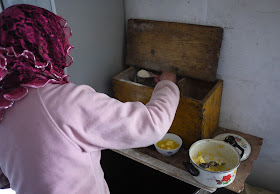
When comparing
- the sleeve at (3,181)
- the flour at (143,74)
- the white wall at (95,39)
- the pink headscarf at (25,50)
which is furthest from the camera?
the flour at (143,74)

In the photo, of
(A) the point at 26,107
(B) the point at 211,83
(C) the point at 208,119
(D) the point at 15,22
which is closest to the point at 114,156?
(C) the point at 208,119

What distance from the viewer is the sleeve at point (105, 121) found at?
2.17ft

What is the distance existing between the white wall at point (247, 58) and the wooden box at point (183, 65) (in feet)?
0.16

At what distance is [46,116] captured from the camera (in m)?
0.64

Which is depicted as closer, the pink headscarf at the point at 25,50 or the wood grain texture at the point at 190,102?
the pink headscarf at the point at 25,50

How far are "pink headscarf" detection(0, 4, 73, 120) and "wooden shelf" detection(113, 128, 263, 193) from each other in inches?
25.2

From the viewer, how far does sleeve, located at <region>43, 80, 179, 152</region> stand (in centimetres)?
66

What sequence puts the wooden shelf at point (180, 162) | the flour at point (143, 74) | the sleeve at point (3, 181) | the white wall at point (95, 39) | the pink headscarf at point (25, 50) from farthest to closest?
the flour at point (143, 74) < the white wall at point (95, 39) < the wooden shelf at point (180, 162) < the sleeve at point (3, 181) < the pink headscarf at point (25, 50)

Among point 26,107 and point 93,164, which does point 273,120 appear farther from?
point 26,107

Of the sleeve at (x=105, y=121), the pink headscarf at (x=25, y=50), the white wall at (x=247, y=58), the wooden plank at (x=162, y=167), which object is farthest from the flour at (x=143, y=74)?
the pink headscarf at (x=25, y=50)

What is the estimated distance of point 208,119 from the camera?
1187 millimetres

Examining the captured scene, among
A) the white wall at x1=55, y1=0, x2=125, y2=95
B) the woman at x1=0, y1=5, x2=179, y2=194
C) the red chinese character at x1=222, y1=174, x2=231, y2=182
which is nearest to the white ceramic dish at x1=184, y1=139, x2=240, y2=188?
the red chinese character at x1=222, y1=174, x2=231, y2=182

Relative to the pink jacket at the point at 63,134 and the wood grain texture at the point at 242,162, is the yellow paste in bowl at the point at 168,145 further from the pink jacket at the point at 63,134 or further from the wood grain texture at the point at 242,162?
the pink jacket at the point at 63,134

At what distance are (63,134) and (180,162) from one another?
661 millimetres
